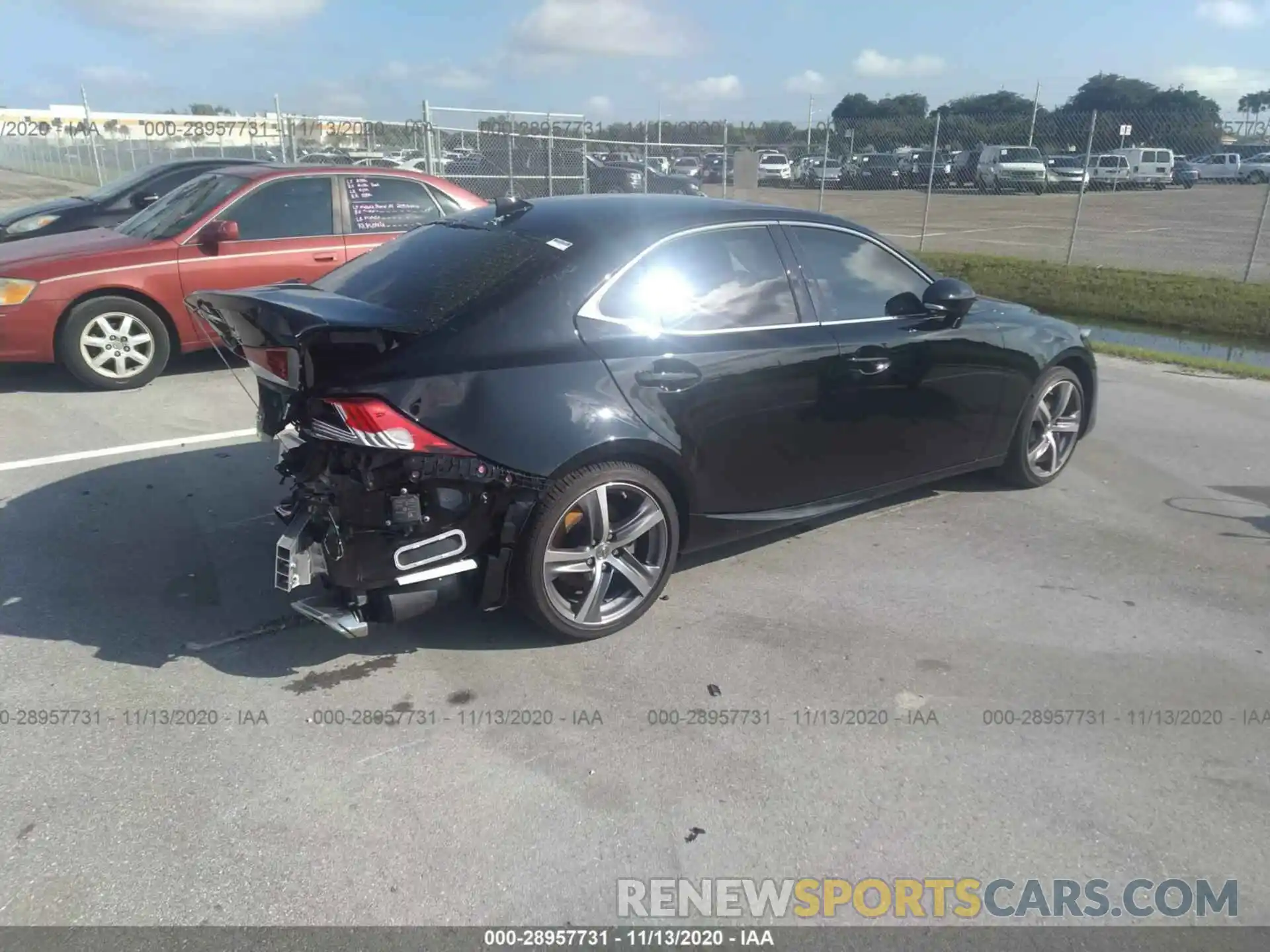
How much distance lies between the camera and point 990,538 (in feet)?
16.3

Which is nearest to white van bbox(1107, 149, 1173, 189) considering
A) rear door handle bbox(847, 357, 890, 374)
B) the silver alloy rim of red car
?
rear door handle bbox(847, 357, 890, 374)

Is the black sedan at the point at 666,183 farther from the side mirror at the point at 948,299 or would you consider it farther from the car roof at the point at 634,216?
the car roof at the point at 634,216

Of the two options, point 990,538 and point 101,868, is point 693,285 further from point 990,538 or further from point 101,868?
point 101,868

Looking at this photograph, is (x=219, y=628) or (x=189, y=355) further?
(x=189, y=355)

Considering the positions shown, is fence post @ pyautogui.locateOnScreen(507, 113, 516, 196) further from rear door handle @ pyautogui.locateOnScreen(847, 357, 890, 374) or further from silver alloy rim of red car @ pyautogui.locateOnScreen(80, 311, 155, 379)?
rear door handle @ pyautogui.locateOnScreen(847, 357, 890, 374)

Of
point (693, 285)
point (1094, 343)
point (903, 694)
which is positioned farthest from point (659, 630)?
point (1094, 343)

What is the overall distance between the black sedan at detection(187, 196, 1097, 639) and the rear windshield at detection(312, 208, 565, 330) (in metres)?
0.02

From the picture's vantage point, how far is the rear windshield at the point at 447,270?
362 centimetres

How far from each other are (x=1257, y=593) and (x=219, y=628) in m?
4.56

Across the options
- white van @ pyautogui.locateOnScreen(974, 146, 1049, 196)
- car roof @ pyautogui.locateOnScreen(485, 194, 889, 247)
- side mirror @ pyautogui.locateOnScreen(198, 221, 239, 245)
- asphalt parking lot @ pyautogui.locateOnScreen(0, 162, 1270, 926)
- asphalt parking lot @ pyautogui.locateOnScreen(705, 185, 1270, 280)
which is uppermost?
white van @ pyautogui.locateOnScreen(974, 146, 1049, 196)

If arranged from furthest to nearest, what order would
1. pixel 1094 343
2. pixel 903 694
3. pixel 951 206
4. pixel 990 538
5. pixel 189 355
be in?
pixel 951 206
pixel 1094 343
pixel 189 355
pixel 990 538
pixel 903 694

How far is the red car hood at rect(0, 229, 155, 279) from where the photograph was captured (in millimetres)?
6746

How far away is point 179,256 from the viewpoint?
7.25 metres

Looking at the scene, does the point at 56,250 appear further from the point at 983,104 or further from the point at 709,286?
the point at 983,104
